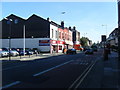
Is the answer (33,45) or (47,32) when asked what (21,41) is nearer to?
(33,45)

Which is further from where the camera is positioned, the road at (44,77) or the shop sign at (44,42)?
the shop sign at (44,42)

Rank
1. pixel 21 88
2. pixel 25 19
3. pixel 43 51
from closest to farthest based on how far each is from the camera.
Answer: pixel 21 88
pixel 43 51
pixel 25 19

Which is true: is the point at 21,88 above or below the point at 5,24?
below

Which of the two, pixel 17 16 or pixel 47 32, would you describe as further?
pixel 17 16

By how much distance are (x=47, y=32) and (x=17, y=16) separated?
44.3 feet

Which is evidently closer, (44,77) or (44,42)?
(44,77)

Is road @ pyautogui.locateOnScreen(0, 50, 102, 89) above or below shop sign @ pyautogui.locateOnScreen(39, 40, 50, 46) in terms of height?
below

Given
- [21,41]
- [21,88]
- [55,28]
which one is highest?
[55,28]

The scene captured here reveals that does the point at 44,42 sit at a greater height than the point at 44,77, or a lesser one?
greater

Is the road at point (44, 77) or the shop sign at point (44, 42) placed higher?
the shop sign at point (44, 42)

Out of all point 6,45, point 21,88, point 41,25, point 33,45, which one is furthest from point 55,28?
point 21,88

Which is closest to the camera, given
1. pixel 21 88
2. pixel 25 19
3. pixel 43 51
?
pixel 21 88

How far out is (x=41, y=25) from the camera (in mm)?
55812

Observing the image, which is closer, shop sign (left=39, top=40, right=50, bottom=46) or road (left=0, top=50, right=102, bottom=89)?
road (left=0, top=50, right=102, bottom=89)
